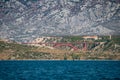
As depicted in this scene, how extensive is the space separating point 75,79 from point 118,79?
20324 millimetres

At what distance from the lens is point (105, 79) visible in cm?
19375

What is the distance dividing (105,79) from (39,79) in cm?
3128

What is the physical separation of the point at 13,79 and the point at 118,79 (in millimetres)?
49027

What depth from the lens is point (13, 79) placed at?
193000 mm

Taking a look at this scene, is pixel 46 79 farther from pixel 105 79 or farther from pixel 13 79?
pixel 105 79

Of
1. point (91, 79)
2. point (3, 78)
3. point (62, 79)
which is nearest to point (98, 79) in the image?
point (91, 79)

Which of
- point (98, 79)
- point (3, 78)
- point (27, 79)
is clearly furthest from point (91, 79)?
point (3, 78)

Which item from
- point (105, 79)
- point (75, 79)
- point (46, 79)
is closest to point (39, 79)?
point (46, 79)

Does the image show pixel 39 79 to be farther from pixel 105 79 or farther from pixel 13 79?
pixel 105 79

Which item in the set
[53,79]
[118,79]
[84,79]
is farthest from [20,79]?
[118,79]

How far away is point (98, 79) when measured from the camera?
194 m

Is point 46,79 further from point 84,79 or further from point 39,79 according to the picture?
point 84,79

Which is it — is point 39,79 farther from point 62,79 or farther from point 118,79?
point 118,79

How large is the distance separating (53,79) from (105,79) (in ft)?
81.3
